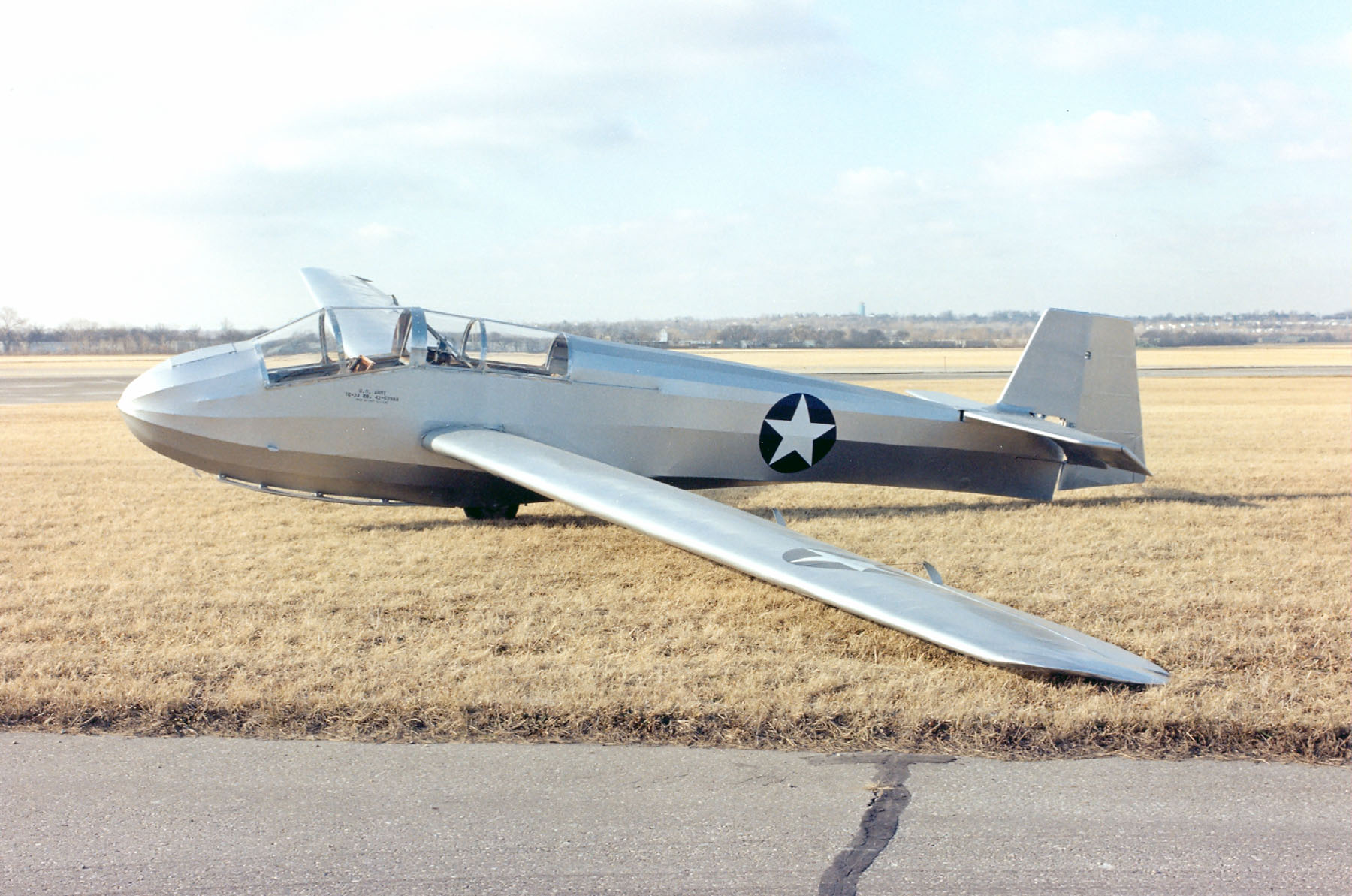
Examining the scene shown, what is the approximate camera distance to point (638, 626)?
5.82 m

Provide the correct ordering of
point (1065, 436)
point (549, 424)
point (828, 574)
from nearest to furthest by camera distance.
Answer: point (828, 574) → point (549, 424) → point (1065, 436)

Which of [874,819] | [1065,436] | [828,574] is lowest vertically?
[874,819]

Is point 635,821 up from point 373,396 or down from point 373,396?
down

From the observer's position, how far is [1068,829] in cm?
335

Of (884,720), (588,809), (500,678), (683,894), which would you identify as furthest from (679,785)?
(500,678)

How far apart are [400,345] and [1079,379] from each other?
7223 millimetres

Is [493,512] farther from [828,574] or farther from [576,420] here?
[828,574]

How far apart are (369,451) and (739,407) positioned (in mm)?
3478

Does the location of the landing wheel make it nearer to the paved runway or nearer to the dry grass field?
the dry grass field

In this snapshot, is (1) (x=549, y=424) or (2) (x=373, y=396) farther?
(1) (x=549, y=424)

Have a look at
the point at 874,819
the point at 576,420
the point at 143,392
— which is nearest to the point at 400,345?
the point at 576,420

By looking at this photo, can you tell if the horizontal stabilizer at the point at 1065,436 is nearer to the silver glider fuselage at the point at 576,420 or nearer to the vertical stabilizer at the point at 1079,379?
the silver glider fuselage at the point at 576,420

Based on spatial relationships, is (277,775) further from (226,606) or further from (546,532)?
(546,532)

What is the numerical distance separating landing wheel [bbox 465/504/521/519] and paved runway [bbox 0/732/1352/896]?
5042 mm
